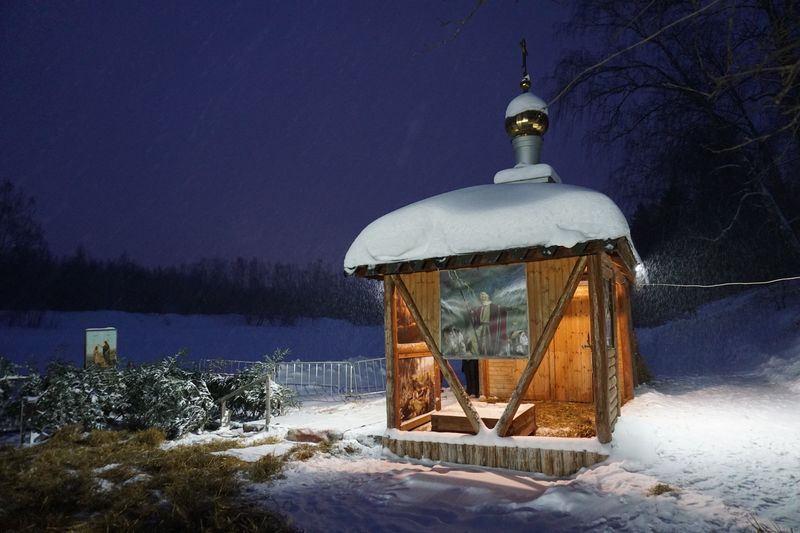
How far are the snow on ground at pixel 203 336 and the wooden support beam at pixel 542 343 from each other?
Answer: 35.2 meters

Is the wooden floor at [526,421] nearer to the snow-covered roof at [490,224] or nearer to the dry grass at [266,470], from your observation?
the dry grass at [266,470]

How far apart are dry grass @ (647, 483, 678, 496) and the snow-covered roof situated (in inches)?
124

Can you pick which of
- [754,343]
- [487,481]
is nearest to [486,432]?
[487,481]

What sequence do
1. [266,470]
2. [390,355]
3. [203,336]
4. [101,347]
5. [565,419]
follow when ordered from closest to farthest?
[266,470], [390,355], [565,419], [101,347], [203,336]

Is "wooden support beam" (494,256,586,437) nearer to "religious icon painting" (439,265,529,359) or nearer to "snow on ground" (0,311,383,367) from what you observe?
"religious icon painting" (439,265,529,359)

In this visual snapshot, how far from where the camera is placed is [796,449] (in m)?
7.21

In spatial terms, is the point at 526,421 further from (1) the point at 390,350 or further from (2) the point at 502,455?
(1) the point at 390,350

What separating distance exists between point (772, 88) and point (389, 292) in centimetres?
1532

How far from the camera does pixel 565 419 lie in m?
10.3

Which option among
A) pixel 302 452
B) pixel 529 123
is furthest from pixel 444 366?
pixel 529 123

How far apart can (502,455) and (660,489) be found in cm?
245

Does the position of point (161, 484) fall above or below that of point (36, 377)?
below

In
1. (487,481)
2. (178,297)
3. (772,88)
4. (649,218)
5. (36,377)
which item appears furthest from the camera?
(178,297)

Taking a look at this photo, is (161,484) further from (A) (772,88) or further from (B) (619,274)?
(A) (772,88)
